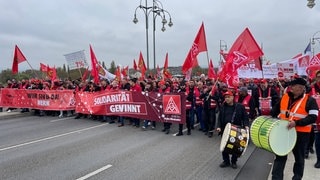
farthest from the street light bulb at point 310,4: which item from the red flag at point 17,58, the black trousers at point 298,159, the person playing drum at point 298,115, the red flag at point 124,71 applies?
the red flag at point 17,58

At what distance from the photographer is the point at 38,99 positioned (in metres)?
15.6

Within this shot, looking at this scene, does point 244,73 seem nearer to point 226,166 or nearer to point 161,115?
point 161,115

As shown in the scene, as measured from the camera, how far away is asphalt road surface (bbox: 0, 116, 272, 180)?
612cm

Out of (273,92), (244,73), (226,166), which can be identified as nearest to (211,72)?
(244,73)

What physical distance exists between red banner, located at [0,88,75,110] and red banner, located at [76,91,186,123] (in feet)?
3.08

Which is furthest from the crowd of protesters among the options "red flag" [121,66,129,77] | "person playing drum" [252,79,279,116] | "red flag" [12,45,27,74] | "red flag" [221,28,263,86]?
"red flag" [121,66,129,77]

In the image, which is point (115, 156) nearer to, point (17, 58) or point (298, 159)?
point (298, 159)

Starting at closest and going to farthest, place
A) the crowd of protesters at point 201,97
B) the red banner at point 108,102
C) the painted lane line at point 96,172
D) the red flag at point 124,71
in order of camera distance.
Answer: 1. the painted lane line at point 96,172
2. the crowd of protesters at point 201,97
3. the red banner at point 108,102
4. the red flag at point 124,71

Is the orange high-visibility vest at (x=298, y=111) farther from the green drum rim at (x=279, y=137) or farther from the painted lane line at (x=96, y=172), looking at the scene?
the painted lane line at (x=96, y=172)

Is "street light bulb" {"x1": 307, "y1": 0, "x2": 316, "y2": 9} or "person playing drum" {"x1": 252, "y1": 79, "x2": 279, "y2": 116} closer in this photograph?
"person playing drum" {"x1": 252, "y1": 79, "x2": 279, "y2": 116}

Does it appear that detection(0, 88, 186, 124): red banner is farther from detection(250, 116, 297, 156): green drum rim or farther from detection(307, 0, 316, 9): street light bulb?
detection(307, 0, 316, 9): street light bulb

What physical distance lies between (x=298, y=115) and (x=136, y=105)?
7.85 m

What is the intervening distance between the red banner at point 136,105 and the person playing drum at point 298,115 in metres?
5.61

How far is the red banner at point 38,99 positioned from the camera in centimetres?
1508
